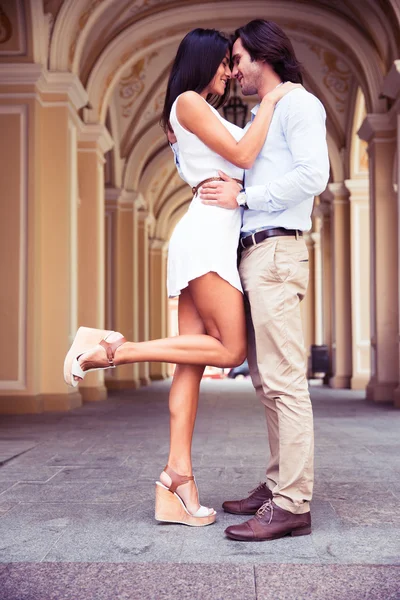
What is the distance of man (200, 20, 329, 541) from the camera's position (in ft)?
9.39

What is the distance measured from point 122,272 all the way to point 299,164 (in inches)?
592

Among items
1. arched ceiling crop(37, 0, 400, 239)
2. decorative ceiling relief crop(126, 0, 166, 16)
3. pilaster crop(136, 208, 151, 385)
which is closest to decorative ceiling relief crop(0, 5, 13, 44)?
arched ceiling crop(37, 0, 400, 239)

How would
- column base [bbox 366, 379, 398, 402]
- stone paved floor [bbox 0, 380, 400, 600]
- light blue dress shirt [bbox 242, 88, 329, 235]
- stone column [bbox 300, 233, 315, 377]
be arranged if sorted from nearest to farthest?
stone paved floor [bbox 0, 380, 400, 600] → light blue dress shirt [bbox 242, 88, 329, 235] → column base [bbox 366, 379, 398, 402] → stone column [bbox 300, 233, 315, 377]

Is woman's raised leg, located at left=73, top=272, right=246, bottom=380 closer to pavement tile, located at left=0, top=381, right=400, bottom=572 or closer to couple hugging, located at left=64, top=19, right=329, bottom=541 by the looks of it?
couple hugging, located at left=64, top=19, right=329, bottom=541

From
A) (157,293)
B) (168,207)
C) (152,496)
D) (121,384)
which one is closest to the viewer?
(152,496)

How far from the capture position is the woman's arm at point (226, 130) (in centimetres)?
291

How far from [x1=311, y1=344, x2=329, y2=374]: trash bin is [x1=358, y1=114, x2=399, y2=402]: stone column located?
700cm

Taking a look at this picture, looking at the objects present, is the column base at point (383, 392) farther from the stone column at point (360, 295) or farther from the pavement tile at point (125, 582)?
the pavement tile at point (125, 582)

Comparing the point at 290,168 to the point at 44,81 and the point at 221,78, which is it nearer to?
the point at 221,78

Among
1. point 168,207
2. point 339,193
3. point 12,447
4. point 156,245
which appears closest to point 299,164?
point 12,447

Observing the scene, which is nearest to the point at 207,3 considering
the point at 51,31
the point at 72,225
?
the point at 51,31

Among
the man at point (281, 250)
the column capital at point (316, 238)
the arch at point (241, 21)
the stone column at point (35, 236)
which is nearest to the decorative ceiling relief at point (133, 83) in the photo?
the arch at point (241, 21)

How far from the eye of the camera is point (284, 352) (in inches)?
115

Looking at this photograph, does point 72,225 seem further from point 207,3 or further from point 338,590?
point 338,590
